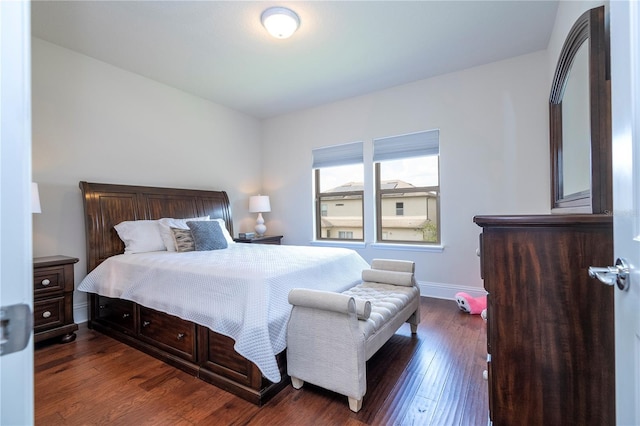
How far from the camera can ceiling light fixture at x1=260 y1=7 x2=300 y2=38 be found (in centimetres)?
233

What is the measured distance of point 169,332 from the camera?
220 centimetres

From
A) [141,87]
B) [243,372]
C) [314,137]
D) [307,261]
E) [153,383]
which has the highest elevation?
[141,87]

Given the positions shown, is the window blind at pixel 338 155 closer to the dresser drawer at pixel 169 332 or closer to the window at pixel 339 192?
the window at pixel 339 192

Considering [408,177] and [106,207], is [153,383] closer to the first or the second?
[106,207]

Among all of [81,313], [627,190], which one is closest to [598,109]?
[627,190]

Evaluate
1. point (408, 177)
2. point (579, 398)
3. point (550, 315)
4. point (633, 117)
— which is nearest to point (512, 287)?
point (550, 315)

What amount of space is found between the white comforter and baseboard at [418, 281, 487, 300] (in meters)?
1.31

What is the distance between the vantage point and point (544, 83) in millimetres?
3035

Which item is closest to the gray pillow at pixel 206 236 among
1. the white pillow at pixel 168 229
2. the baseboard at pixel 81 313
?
the white pillow at pixel 168 229

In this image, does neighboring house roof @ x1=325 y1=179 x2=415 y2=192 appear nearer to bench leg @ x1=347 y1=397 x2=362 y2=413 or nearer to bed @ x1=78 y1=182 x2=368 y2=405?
bed @ x1=78 y1=182 x2=368 y2=405

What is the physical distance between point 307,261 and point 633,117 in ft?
6.53

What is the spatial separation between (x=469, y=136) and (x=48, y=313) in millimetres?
4513

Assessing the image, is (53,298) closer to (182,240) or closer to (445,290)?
(182,240)

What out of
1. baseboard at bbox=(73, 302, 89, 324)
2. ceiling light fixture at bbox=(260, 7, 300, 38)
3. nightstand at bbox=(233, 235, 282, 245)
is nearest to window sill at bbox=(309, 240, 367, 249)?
nightstand at bbox=(233, 235, 282, 245)
